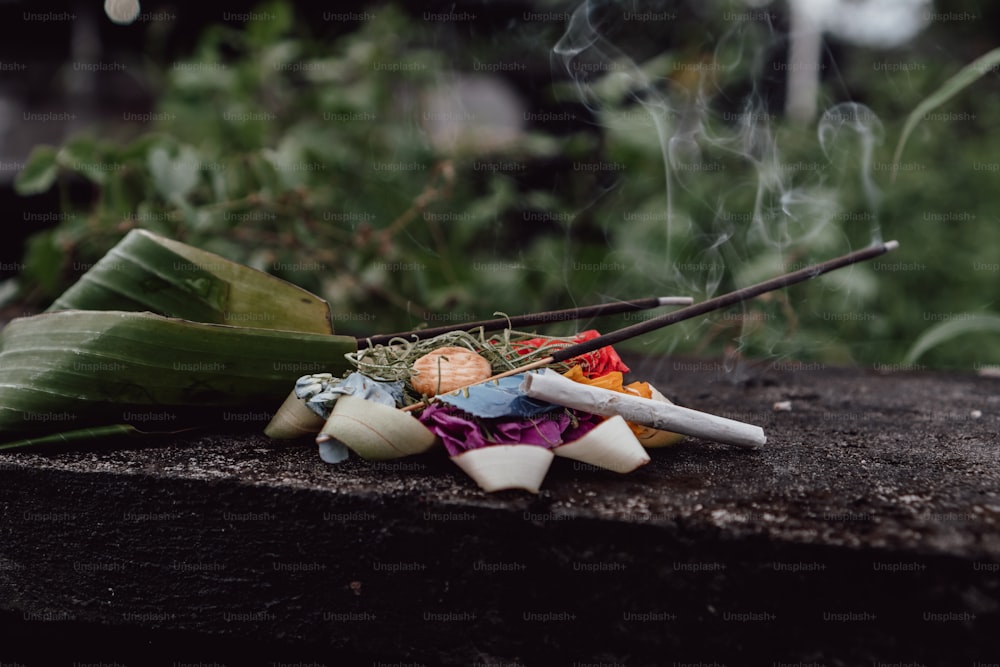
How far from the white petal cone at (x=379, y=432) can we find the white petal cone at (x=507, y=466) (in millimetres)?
104

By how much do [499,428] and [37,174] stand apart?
2.14m

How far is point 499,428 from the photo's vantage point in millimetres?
1251

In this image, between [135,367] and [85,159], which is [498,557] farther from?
[85,159]

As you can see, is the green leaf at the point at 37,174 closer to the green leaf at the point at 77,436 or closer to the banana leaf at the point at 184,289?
the banana leaf at the point at 184,289

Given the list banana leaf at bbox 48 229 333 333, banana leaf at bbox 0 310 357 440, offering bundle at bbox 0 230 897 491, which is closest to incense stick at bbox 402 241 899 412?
offering bundle at bbox 0 230 897 491

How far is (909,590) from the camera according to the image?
3.34 feet

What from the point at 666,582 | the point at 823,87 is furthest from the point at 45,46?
the point at 666,582

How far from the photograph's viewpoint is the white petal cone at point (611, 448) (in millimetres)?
1216

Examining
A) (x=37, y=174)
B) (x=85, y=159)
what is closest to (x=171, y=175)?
(x=85, y=159)

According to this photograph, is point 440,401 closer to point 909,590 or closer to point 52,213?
point 909,590

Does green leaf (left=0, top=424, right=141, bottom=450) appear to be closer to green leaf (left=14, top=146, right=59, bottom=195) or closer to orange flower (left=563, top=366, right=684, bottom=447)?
orange flower (left=563, top=366, right=684, bottom=447)

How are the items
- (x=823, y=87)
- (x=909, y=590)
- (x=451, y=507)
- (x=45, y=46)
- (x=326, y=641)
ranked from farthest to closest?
(x=45, y=46)
(x=823, y=87)
(x=326, y=641)
(x=451, y=507)
(x=909, y=590)

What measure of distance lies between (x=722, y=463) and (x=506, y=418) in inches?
15.9

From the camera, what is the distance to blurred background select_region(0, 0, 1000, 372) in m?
2.86
